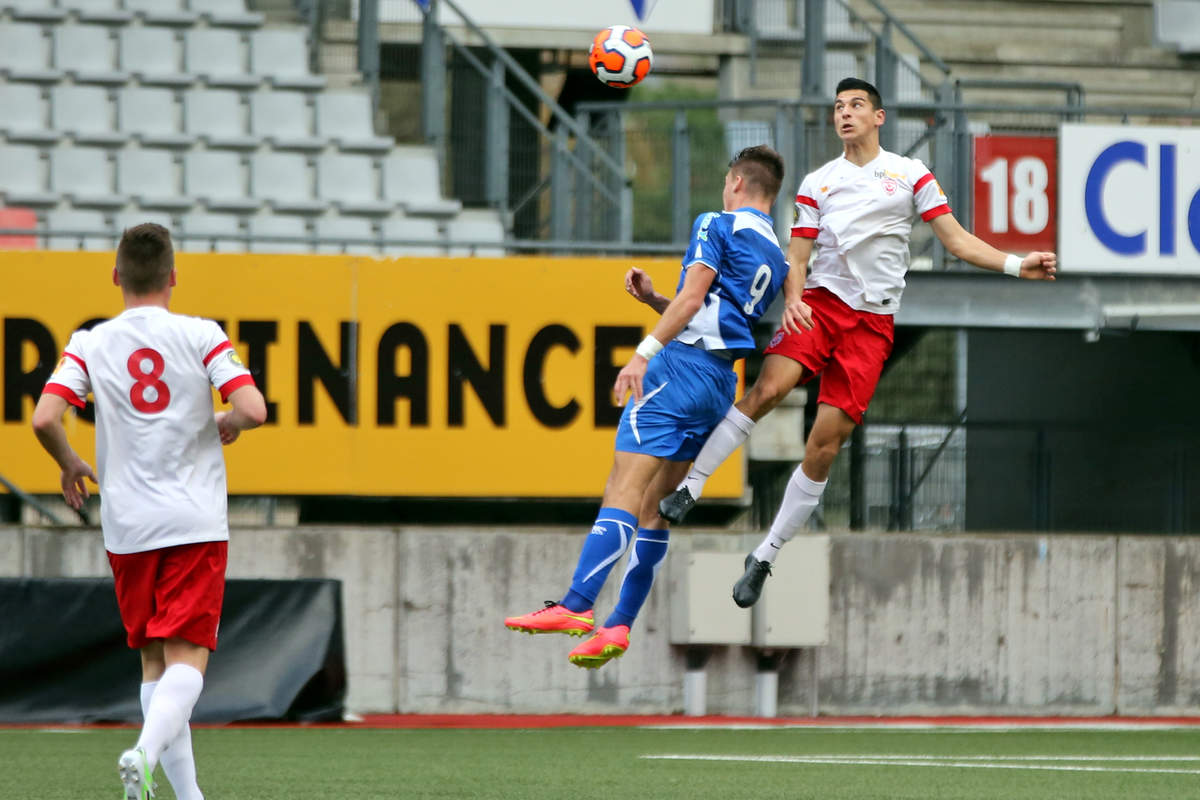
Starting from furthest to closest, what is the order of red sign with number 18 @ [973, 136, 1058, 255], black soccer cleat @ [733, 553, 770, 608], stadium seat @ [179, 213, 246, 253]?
stadium seat @ [179, 213, 246, 253]
red sign with number 18 @ [973, 136, 1058, 255]
black soccer cleat @ [733, 553, 770, 608]

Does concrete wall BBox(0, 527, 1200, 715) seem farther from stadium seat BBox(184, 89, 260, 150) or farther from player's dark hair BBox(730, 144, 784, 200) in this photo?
player's dark hair BBox(730, 144, 784, 200)

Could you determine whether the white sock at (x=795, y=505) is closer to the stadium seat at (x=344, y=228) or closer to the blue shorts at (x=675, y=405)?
the blue shorts at (x=675, y=405)

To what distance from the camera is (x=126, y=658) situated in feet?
41.1

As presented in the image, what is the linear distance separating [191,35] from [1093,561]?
834 cm

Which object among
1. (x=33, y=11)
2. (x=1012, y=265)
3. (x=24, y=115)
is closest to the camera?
(x=1012, y=265)

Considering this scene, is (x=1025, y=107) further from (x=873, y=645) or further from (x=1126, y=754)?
(x=1126, y=754)

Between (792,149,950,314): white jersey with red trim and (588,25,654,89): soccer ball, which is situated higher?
(588,25,654,89): soccer ball

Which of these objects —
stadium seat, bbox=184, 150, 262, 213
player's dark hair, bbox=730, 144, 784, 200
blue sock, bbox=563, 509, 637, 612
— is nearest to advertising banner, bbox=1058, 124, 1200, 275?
stadium seat, bbox=184, 150, 262, 213

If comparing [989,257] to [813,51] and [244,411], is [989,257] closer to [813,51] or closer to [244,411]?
[244,411]

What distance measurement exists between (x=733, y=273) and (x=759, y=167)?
0.44m

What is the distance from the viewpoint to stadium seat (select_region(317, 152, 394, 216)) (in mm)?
15383

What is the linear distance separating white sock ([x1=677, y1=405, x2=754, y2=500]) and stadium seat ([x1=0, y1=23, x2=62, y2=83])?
30.2 ft

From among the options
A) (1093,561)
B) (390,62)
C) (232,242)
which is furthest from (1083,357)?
(232,242)

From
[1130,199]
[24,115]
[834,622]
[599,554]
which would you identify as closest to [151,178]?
[24,115]
